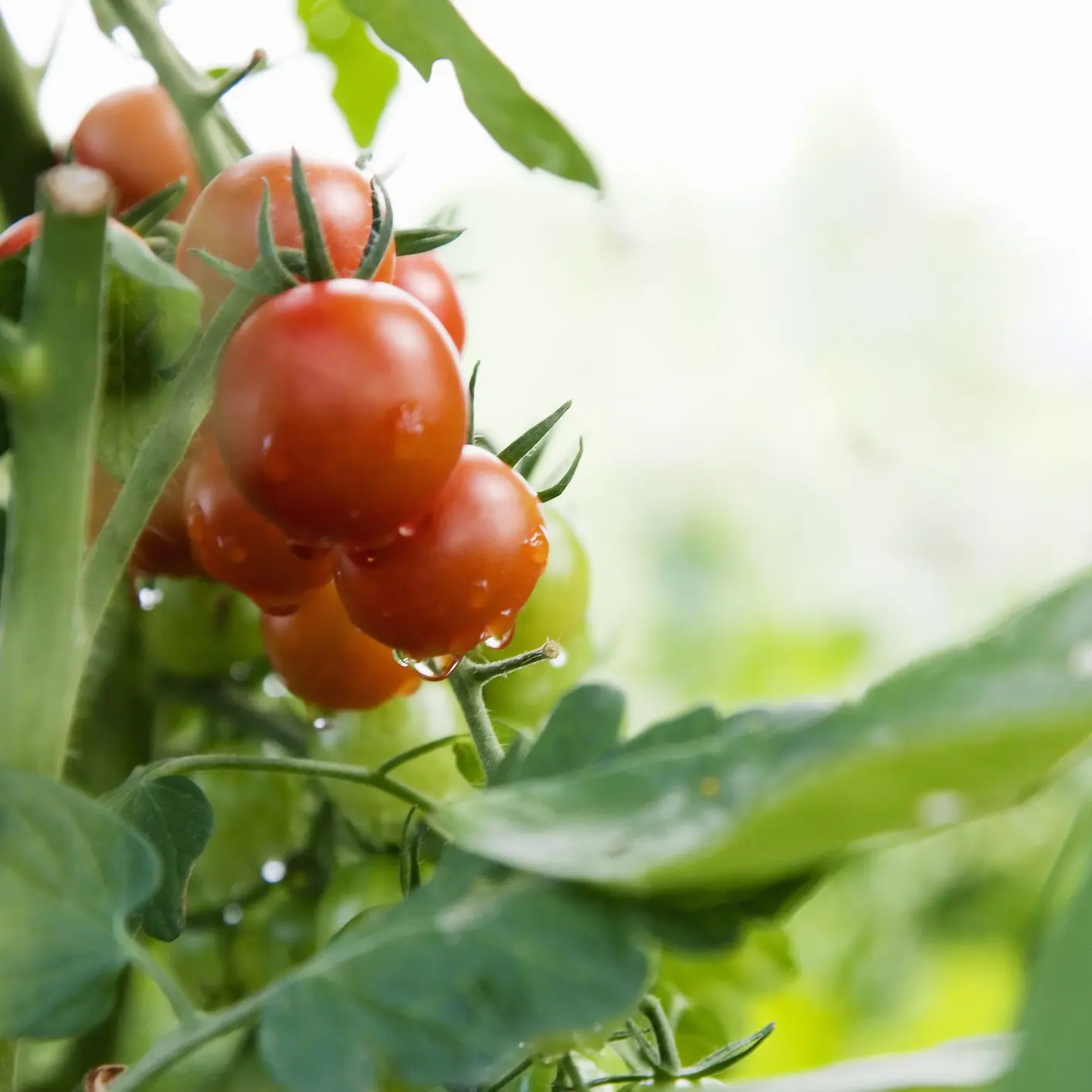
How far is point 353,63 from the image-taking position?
1.27 ft

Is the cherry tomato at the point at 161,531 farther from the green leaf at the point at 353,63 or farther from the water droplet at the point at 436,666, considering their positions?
the green leaf at the point at 353,63

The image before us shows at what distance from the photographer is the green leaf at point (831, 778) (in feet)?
0.41

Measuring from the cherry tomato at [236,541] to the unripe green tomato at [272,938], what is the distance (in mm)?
121

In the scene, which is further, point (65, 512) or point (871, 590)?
point (871, 590)

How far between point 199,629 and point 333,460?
0.15 metres

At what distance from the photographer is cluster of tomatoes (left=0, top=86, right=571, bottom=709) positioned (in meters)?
0.20

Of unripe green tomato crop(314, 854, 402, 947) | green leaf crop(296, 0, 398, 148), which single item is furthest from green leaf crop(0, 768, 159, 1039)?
green leaf crop(296, 0, 398, 148)

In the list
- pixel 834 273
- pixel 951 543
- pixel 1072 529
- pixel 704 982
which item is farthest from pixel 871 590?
pixel 704 982

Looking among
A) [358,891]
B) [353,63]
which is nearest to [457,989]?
[358,891]

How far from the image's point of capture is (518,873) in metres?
0.16

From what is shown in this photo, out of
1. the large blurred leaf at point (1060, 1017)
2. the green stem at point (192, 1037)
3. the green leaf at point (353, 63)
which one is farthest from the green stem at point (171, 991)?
the green leaf at point (353, 63)

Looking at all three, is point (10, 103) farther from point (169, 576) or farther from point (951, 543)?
point (951, 543)

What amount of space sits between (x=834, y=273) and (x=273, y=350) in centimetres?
182

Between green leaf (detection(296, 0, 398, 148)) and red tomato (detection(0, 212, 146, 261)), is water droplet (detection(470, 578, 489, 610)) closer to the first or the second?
red tomato (detection(0, 212, 146, 261))
